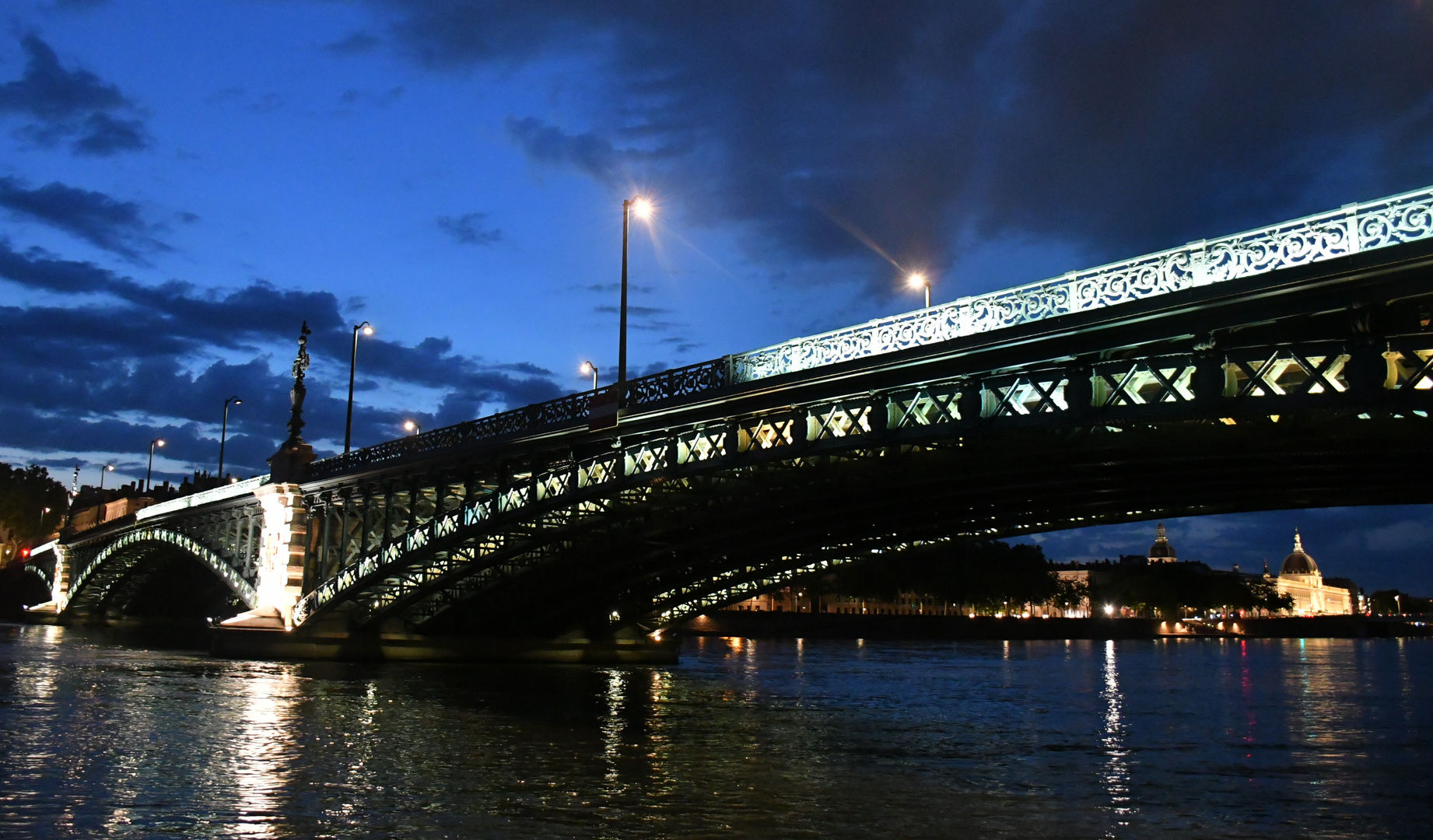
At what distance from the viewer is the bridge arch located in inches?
2349

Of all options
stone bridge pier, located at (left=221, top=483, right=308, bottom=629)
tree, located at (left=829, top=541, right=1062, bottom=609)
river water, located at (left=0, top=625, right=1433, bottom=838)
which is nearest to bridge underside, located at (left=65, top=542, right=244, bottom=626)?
stone bridge pier, located at (left=221, top=483, right=308, bottom=629)

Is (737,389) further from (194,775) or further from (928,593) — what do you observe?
(928,593)

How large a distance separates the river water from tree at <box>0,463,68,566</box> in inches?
5118

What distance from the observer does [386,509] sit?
48.2 meters

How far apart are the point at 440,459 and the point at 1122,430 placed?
26.3 m

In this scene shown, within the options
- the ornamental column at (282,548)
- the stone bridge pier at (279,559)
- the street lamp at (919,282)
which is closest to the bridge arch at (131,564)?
A: the ornamental column at (282,548)

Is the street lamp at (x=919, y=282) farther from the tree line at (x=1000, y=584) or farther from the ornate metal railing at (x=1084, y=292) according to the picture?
the tree line at (x=1000, y=584)

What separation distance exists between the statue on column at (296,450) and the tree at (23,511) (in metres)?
104

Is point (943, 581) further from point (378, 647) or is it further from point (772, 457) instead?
point (772, 457)

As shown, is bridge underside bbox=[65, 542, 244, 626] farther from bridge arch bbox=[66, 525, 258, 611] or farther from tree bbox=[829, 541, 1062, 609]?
tree bbox=[829, 541, 1062, 609]

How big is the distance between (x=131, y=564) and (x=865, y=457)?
77.5 metres

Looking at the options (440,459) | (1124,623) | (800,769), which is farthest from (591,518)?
(1124,623)

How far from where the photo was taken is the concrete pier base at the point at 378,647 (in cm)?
5025

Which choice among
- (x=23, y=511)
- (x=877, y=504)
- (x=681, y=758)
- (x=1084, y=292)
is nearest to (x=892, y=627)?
(x=877, y=504)
